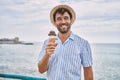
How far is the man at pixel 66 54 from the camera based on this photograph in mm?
A: 1823

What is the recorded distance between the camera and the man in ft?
5.98

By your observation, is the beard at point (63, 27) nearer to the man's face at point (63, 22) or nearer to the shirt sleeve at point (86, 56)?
the man's face at point (63, 22)

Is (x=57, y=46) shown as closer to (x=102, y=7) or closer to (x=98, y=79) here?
(x=98, y=79)

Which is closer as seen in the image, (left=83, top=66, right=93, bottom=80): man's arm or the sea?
(left=83, top=66, right=93, bottom=80): man's arm

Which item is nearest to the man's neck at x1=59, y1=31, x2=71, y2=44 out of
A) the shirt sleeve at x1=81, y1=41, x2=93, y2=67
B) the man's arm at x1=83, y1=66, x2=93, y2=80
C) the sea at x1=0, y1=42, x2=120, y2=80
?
the shirt sleeve at x1=81, y1=41, x2=93, y2=67

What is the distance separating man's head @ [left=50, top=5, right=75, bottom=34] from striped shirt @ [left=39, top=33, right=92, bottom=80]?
0.08 meters

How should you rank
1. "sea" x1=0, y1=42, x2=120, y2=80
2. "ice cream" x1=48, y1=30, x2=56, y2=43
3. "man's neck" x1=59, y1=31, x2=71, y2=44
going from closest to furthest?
"ice cream" x1=48, y1=30, x2=56, y2=43, "man's neck" x1=59, y1=31, x2=71, y2=44, "sea" x1=0, y1=42, x2=120, y2=80

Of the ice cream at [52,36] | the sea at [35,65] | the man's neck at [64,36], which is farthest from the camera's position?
the sea at [35,65]

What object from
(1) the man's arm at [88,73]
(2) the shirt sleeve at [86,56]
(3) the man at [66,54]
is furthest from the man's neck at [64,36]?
(1) the man's arm at [88,73]

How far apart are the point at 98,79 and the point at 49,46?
973 inches

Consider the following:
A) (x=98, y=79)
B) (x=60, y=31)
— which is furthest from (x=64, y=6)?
(x=98, y=79)

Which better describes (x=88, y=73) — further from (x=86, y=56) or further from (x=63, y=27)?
(x=63, y=27)

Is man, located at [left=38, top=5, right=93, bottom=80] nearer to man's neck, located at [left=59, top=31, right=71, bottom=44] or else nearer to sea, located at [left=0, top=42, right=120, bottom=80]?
man's neck, located at [left=59, top=31, right=71, bottom=44]

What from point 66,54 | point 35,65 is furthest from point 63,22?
point 35,65
